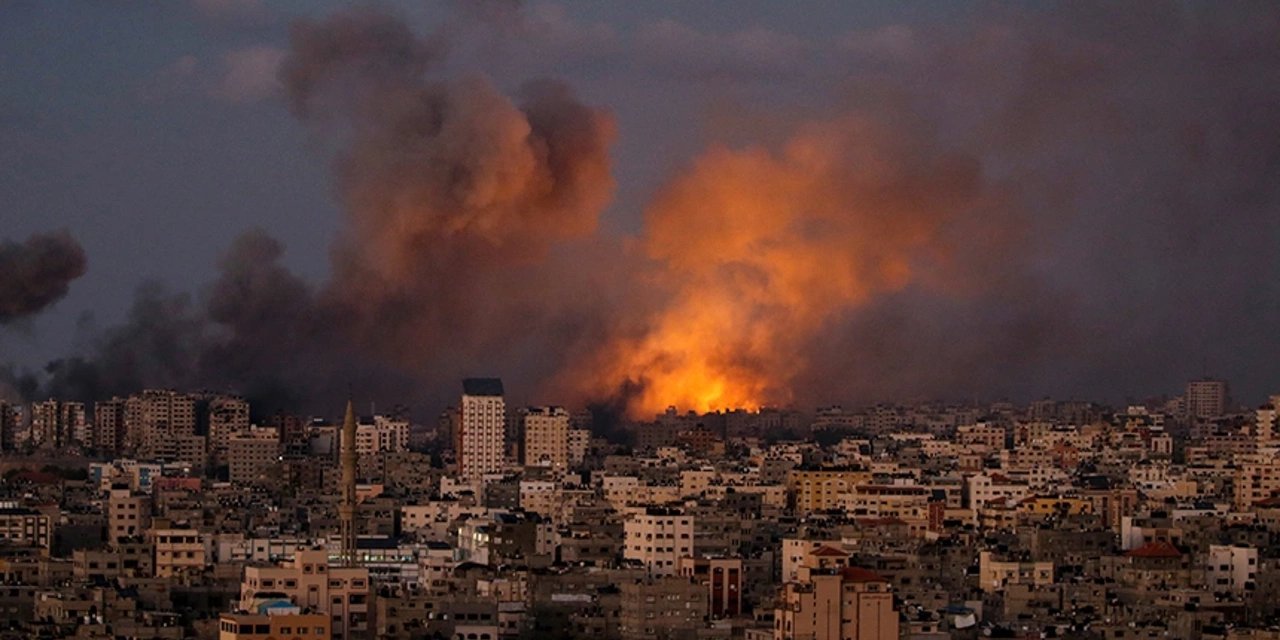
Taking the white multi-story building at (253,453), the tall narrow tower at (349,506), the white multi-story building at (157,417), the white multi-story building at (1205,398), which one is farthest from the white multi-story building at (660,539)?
the white multi-story building at (1205,398)

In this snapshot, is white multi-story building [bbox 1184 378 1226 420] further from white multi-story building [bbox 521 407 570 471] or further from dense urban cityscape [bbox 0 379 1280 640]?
white multi-story building [bbox 521 407 570 471]

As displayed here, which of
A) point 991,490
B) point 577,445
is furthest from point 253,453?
point 991,490

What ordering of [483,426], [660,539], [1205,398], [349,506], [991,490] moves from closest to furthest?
[349,506] → [660,539] → [991,490] → [483,426] → [1205,398]

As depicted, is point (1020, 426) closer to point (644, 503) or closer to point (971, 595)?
point (644, 503)

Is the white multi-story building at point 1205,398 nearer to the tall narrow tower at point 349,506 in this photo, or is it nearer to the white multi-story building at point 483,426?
the white multi-story building at point 483,426

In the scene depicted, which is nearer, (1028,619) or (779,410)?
(1028,619)

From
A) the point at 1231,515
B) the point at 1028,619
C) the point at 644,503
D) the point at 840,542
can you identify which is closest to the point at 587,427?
the point at 644,503

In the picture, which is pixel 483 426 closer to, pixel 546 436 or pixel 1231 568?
pixel 546 436
